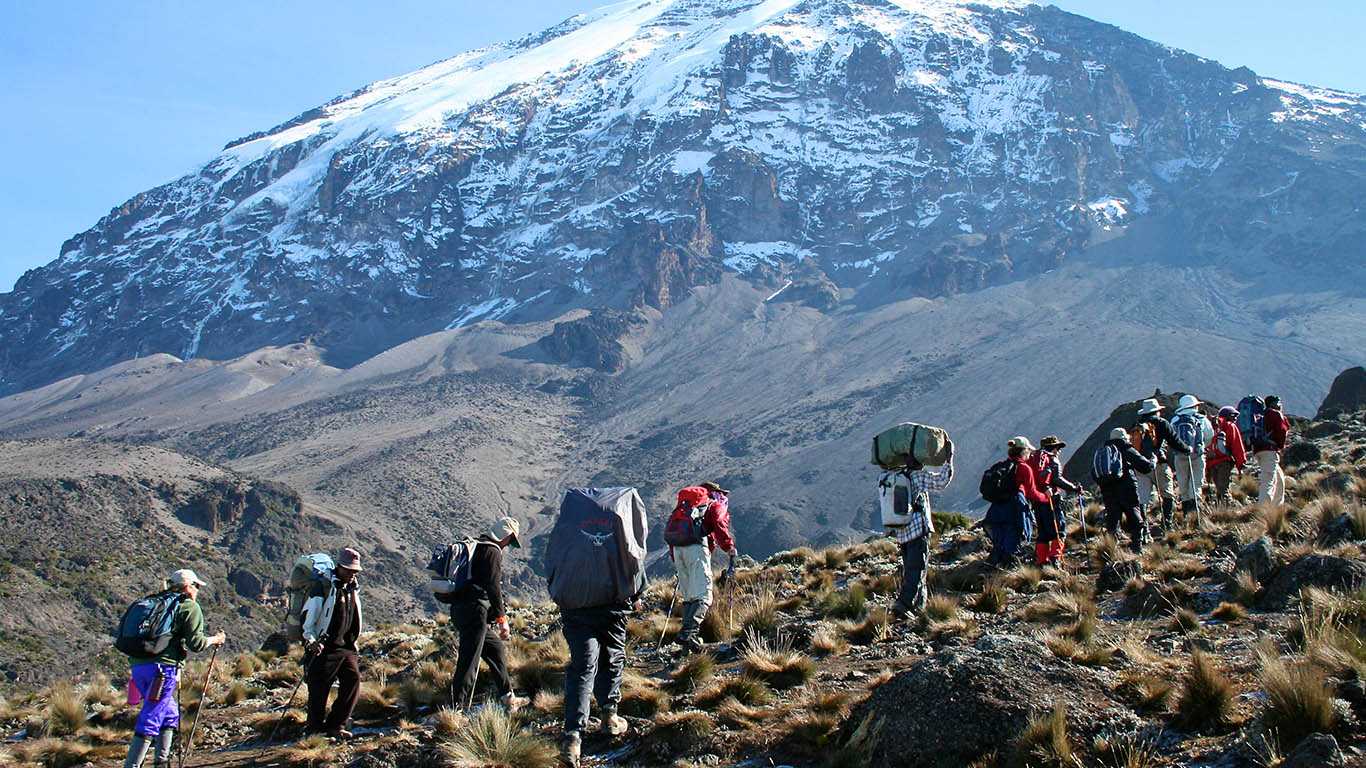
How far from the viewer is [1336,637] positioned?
5.68m

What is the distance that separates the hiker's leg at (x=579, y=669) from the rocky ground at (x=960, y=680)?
23cm

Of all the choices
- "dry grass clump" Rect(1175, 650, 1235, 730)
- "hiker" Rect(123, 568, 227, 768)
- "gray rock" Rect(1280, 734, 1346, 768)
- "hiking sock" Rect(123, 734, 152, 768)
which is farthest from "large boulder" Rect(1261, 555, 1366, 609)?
"hiking sock" Rect(123, 734, 152, 768)

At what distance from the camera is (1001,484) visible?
10.9 meters

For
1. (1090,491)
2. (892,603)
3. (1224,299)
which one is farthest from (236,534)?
(1224,299)

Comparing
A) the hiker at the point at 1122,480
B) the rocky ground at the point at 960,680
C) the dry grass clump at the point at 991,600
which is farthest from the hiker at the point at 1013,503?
the dry grass clump at the point at 991,600


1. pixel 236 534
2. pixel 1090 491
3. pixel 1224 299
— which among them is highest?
pixel 1224 299

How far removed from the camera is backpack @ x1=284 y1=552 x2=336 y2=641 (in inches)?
311

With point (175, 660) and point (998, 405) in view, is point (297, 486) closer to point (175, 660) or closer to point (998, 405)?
point (998, 405)

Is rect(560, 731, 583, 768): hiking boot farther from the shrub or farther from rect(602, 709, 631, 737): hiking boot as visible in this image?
the shrub

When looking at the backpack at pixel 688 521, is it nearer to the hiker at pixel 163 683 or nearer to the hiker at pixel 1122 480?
the hiker at pixel 163 683

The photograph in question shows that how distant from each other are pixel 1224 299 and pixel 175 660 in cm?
20815

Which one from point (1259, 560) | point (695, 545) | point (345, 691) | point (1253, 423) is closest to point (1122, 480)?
point (1259, 560)

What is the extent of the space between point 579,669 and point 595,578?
0.57 meters

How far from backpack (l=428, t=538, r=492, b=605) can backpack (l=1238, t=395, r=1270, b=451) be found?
1070 centimetres
